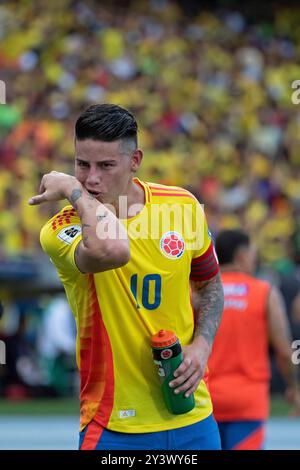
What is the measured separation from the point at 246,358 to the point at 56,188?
3039 millimetres

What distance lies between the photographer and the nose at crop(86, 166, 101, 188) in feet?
13.7

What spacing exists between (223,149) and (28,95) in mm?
3592

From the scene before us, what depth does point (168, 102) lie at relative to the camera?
18688 mm

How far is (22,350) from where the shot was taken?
15453 millimetres

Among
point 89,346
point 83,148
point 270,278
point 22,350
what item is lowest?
point 22,350

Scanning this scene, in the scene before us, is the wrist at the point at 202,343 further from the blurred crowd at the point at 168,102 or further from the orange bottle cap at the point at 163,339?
the blurred crowd at the point at 168,102

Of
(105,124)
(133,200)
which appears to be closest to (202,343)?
(133,200)

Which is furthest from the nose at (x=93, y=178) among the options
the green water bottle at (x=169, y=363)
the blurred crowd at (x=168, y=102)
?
the blurred crowd at (x=168, y=102)

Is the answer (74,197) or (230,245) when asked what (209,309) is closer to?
(74,197)

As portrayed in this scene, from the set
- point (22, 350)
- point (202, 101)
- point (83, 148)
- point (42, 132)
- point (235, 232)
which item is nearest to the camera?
point (83, 148)

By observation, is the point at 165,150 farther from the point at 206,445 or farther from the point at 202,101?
the point at 206,445

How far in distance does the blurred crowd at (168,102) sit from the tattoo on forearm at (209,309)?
1049 cm

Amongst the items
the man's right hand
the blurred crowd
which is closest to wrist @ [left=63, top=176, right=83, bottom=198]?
the man's right hand

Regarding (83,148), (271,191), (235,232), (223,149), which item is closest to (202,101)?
(223,149)
